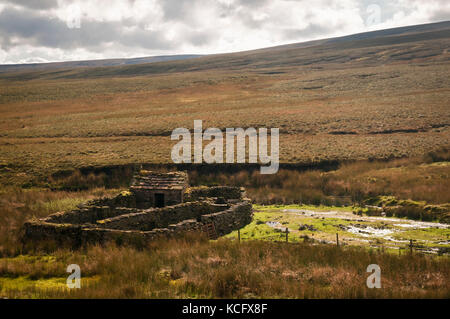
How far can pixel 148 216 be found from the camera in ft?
55.1

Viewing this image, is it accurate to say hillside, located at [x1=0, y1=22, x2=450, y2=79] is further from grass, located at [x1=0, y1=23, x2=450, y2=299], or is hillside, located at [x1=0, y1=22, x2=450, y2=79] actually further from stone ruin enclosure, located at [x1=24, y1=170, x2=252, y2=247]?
stone ruin enclosure, located at [x1=24, y1=170, x2=252, y2=247]

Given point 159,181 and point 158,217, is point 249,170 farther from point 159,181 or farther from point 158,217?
point 158,217

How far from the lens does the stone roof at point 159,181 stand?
21172 millimetres

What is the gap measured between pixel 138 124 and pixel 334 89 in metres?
38.5

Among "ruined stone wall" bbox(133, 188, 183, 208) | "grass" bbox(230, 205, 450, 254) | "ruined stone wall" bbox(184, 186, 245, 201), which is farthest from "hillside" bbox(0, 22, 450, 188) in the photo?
"ruined stone wall" bbox(133, 188, 183, 208)

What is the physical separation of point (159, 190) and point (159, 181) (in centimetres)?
91

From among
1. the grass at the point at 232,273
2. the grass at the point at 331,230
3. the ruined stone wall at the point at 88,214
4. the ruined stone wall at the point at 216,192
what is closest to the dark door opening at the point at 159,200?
the ruined stone wall at the point at 216,192

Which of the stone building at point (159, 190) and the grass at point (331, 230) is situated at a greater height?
the stone building at point (159, 190)

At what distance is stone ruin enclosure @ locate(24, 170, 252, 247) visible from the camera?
14.4m

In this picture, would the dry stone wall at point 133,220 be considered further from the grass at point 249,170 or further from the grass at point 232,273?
the grass at point 232,273

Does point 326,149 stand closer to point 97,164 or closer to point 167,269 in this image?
point 97,164

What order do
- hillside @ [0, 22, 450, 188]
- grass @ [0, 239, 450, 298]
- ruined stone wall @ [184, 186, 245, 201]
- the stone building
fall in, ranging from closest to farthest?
grass @ [0, 239, 450, 298] < the stone building < ruined stone wall @ [184, 186, 245, 201] < hillside @ [0, 22, 450, 188]
